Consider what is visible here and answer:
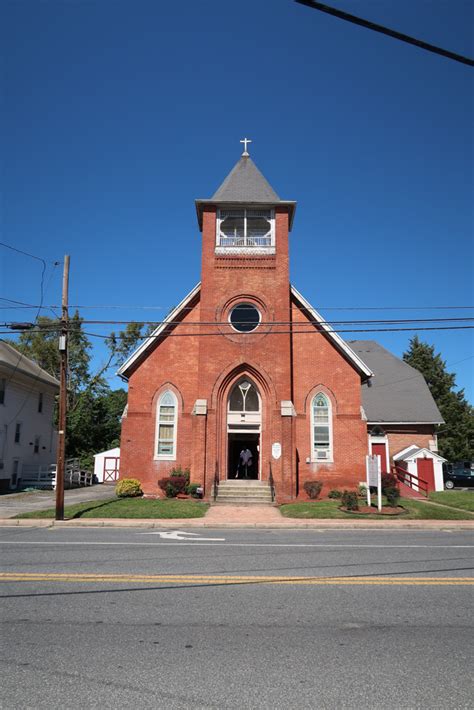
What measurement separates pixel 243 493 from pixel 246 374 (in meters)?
5.02

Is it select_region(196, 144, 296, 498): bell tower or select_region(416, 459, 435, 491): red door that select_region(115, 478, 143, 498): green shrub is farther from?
select_region(416, 459, 435, 491): red door

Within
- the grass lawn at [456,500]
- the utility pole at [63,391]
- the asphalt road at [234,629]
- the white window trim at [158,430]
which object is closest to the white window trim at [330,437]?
the grass lawn at [456,500]

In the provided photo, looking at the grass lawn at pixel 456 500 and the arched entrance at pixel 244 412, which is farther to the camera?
the arched entrance at pixel 244 412

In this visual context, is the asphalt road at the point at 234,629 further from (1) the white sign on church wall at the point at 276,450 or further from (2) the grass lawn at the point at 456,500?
(2) the grass lawn at the point at 456,500

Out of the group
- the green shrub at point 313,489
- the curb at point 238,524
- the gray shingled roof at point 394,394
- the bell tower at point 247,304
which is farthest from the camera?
the gray shingled roof at point 394,394

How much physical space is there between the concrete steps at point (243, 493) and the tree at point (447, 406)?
33.1 m

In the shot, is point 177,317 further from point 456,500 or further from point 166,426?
point 456,500

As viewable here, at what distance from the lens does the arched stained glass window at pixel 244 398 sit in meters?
23.8

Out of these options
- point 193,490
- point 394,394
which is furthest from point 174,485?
point 394,394

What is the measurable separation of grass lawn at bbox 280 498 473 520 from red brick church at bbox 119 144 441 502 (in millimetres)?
2804

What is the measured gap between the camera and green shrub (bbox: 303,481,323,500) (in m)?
22.6

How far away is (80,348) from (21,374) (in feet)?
79.9

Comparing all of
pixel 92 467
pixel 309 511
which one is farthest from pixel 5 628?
pixel 92 467

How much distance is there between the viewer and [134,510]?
18.2 metres
